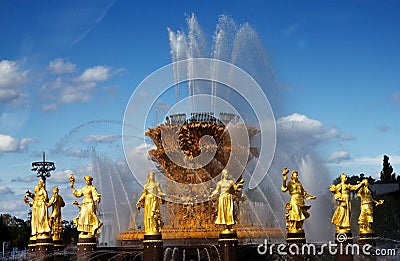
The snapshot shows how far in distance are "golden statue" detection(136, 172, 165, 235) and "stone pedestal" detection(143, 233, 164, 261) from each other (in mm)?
158

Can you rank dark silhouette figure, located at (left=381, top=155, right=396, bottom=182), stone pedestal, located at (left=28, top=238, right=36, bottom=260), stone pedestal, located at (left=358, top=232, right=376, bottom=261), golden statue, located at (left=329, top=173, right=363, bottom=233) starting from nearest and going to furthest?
golden statue, located at (left=329, top=173, right=363, bottom=233), stone pedestal, located at (left=358, top=232, right=376, bottom=261), stone pedestal, located at (left=28, top=238, right=36, bottom=260), dark silhouette figure, located at (left=381, top=155, right=396, bottom=182)

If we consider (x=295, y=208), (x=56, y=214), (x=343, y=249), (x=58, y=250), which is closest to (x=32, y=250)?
(x=58, y=250)

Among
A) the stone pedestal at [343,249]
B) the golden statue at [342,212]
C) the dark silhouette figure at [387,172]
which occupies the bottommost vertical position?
the stone pedestal at [343,249]

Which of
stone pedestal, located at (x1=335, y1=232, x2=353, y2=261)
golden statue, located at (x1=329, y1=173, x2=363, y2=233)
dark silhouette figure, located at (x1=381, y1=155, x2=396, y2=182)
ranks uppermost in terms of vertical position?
dark silhouette figure, located at (x1=381, y1=155, x2=396, y2=182)

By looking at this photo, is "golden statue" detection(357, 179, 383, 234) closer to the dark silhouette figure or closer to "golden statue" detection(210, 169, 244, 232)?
"golden statue" detection(210, 169, 244, 232)

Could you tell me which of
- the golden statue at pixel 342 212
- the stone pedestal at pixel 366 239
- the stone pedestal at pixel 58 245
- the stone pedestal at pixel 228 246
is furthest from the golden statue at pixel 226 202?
the stone pedestal at pixel 58 245

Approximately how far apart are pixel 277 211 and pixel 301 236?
225 inches

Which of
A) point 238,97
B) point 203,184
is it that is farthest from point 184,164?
point 238,97

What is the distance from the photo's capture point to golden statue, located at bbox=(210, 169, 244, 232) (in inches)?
646

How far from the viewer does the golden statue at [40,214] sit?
722 inches

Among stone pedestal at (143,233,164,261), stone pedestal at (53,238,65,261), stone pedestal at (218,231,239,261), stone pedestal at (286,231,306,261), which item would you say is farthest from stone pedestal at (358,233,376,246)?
stone pedestal at (53,238,65,261)

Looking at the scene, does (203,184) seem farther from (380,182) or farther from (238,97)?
(380,182)

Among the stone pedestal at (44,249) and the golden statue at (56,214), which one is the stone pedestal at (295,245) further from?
the golden statue at (56,214)

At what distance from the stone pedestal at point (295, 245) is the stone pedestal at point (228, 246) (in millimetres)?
1506
